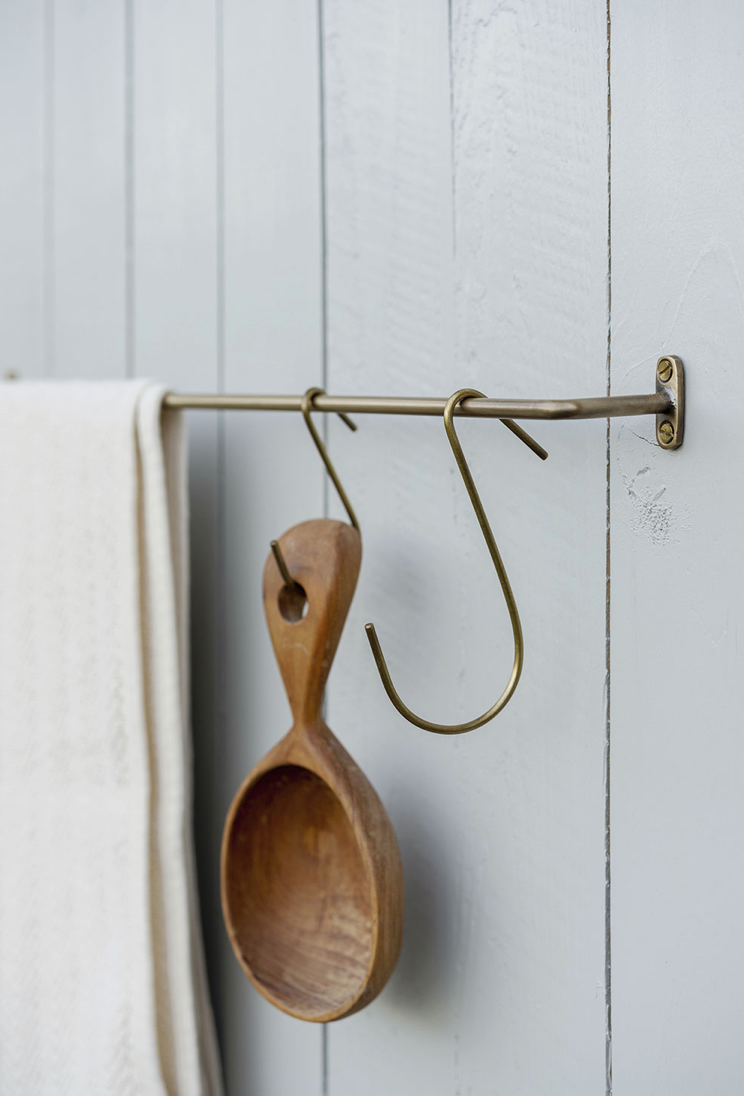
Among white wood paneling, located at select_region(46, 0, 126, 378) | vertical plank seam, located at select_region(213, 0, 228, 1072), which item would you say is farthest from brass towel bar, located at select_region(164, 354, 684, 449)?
white wood paneling, located at select_region(46, 0, 126, 378)

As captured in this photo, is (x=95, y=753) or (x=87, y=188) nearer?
(x=95, y=753)

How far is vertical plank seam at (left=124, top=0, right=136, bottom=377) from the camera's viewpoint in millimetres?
637

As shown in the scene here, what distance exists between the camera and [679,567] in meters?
0.40

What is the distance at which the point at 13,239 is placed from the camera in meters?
0.73

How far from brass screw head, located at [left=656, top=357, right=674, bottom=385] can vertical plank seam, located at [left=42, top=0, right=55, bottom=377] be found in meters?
0.47

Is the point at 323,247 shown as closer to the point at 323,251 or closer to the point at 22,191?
the point at 323,251

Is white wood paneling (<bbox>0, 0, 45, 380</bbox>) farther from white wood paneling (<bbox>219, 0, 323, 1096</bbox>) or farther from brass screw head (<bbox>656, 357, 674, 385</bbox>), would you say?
brass screw head (<bbox>656, 357, 674, 385</bbox>)

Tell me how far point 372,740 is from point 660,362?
24 cm

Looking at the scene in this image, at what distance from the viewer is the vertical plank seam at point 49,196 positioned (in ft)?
2.26

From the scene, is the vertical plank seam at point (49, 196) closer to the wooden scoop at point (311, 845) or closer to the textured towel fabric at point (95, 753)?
the textured towel fabric at point (95, 753)

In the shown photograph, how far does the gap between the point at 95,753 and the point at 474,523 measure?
25 cm

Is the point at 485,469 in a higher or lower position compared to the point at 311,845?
higher

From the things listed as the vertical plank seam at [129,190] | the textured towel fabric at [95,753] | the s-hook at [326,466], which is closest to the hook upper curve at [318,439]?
the s-hook at [326,466]

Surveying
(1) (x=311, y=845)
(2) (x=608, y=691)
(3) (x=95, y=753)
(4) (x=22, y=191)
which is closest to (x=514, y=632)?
(2) (x=608, y=691)
